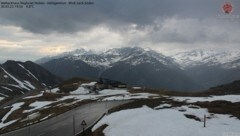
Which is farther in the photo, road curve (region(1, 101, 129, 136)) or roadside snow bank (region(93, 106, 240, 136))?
road curve (region(1, 101, 129, 136))

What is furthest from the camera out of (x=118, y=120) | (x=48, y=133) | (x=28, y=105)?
(x=28, y=105)

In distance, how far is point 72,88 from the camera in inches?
6319

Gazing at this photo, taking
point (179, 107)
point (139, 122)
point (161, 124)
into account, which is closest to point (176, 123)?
point (161, 124)

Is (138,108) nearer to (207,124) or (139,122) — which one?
Result: (139,122)

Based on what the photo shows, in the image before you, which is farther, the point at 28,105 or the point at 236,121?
the point at 28,105

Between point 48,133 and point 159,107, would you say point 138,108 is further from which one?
point 48,133

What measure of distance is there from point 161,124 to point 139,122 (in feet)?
11.9

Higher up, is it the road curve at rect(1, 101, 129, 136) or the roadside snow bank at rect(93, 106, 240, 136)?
the roadside snow bank at rect(93, 106, 240, 136)

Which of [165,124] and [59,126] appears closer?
[165,124]

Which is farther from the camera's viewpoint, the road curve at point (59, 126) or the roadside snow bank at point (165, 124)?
the road curve at point (59, 126)

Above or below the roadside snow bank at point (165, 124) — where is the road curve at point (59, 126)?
below

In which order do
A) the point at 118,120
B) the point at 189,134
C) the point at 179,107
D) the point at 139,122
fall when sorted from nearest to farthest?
1. the point at 189,134
2. the point at 139,122
3. the point at 118,120
4. the point at 179,107

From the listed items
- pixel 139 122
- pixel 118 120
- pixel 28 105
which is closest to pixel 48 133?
pixel 118 120

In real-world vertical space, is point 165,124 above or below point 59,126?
above
